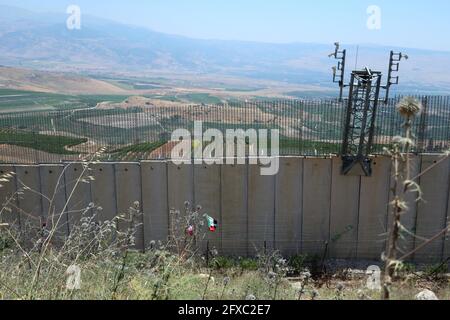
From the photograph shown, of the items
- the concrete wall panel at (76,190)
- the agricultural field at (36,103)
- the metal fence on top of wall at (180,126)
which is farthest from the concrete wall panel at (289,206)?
the agricultural field at (36,103)

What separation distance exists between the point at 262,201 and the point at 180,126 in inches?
143

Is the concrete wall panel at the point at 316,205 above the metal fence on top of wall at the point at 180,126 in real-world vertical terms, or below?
below

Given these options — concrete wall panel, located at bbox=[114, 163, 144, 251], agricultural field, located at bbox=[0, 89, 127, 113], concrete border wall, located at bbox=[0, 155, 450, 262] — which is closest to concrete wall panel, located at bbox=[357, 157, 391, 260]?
concrete border wall, located at bbox=[0, 155, 450, 262]

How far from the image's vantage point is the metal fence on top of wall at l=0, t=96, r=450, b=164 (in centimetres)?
1209

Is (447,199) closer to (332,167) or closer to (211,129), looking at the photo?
(332,167)

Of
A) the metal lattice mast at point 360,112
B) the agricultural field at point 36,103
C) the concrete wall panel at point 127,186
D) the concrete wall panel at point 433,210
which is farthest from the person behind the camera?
the agricultural field at point 36,103

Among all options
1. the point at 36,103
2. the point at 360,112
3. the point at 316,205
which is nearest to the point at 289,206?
the point at 316,205

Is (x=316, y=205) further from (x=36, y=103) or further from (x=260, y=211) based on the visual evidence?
(x=36, y=103)

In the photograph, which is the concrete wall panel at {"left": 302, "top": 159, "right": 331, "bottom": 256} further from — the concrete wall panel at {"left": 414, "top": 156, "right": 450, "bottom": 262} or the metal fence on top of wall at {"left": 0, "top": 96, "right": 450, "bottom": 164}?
the concrete wall panel at {"left": 414, "top": 156, "right": 450, "bottom": 262}

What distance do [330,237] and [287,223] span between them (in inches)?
50.7

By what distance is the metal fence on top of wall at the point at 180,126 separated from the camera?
39.7 ft

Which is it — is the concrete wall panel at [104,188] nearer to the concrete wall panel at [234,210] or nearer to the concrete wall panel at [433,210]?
the concrete wall panel at [234,210]

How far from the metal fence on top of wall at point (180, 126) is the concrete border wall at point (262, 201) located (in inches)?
23.9

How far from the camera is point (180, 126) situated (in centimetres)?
1380
